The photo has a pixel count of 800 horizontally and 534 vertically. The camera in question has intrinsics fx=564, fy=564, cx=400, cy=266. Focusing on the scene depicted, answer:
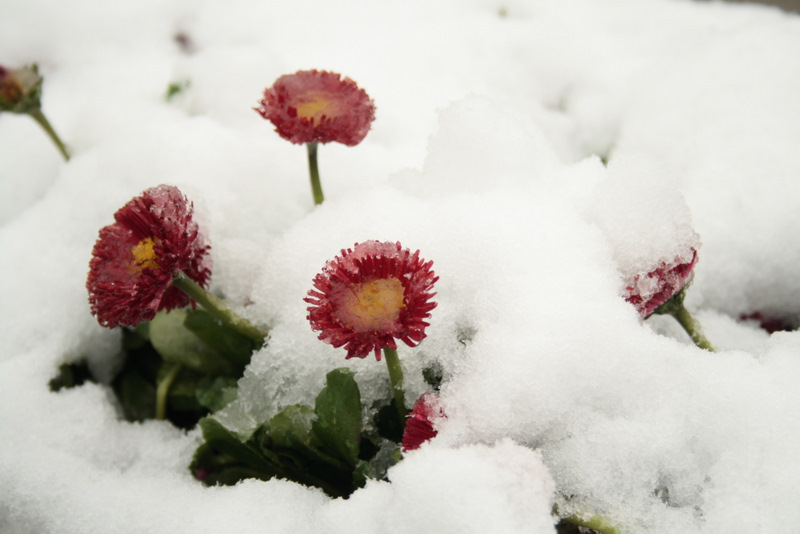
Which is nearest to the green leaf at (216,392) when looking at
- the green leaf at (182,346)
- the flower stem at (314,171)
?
the green leaf at (182,346)

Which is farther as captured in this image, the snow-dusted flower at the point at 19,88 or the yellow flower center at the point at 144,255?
the snow-dusted flower at the point at 19,88

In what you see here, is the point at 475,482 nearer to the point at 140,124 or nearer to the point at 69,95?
the point at 140,124

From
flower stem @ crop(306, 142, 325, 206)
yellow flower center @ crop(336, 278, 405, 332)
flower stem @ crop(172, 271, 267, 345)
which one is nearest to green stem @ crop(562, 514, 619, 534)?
yellow flower center @ crop(336, 278, 405, 332)

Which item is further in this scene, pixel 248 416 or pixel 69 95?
pixel 69 95

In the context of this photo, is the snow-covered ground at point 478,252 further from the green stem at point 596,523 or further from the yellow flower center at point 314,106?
the yellow flower center at point 314,106

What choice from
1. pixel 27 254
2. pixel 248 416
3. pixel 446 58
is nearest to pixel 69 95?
pixel 27 254

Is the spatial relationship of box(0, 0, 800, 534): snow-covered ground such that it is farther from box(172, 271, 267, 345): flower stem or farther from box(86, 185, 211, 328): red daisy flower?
box(86, 185, 211, 328): red daisy flower
